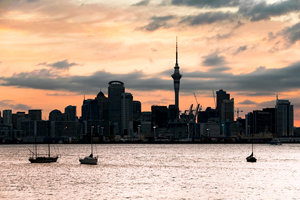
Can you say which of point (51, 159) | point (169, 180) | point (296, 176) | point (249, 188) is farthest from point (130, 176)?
point (51, 159)

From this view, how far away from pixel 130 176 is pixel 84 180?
15475 mm

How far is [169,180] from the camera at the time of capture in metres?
118

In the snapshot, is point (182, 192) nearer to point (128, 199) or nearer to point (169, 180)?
point (128, 199)

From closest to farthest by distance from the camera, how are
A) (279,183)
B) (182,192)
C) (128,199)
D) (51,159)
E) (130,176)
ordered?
(128,199) → (182,192) → (279,183) → (130,176) → (51,159)

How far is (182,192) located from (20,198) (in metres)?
32.0

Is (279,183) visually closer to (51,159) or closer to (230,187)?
(230,187)

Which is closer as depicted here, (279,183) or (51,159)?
(279,183)

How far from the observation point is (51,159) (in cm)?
17975

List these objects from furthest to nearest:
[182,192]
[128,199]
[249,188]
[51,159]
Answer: [51,159] → [249,188] → [182,192] → [128,199]

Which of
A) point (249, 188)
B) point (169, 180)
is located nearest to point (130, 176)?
point (169, 180)

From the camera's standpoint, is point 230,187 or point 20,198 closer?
point 20,198

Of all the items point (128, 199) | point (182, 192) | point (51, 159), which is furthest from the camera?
point (51, 159)

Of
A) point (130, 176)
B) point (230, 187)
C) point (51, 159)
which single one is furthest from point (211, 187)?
point (51, 159)

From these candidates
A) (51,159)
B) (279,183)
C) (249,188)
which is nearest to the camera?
(249,188)
